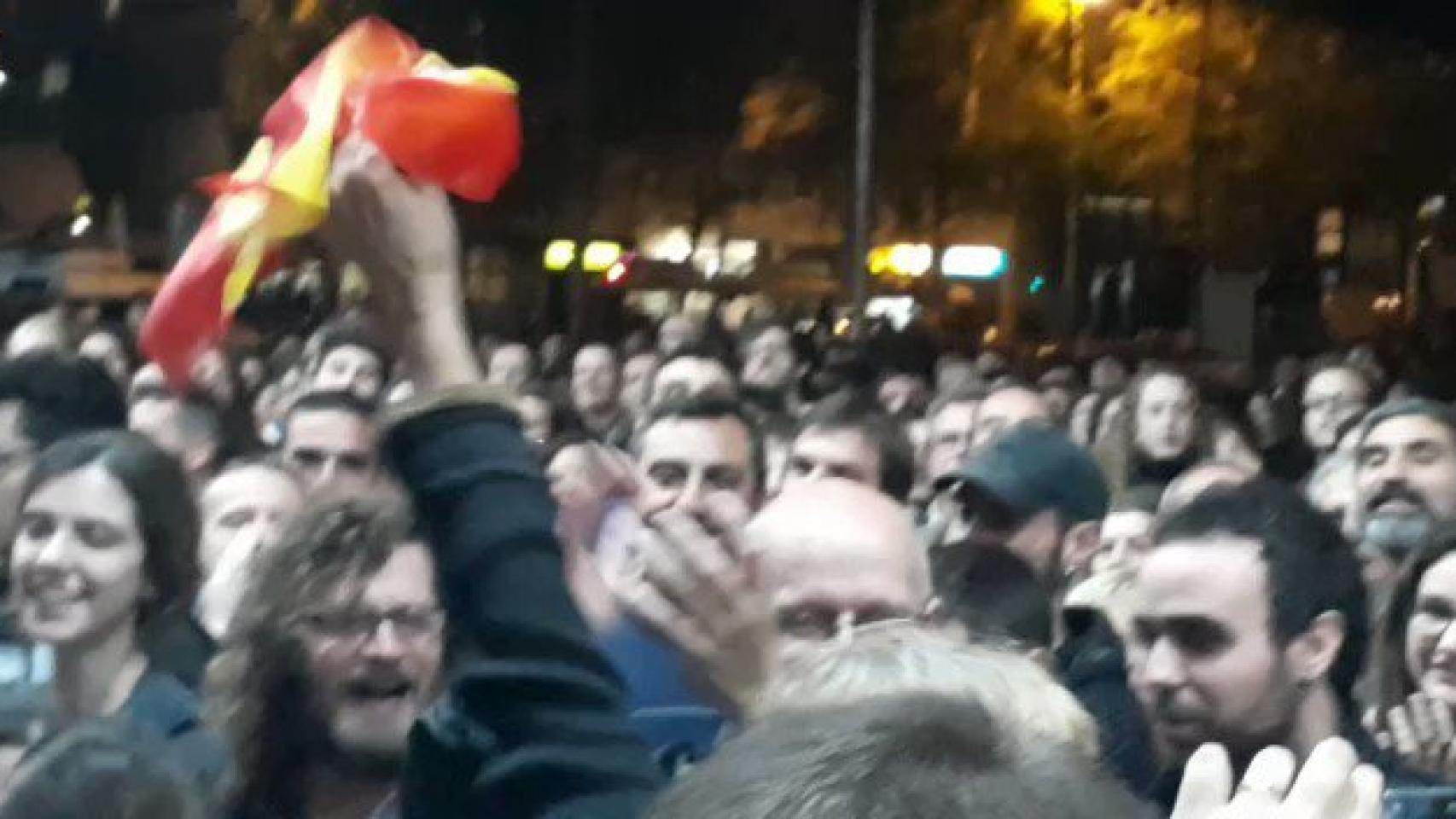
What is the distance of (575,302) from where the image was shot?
2305 cm

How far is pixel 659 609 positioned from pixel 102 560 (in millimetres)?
2060

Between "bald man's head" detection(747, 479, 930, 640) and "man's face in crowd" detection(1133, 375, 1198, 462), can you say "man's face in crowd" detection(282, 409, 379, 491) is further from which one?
"man's face in crowd" detection(1133, 375, 1198, 462)

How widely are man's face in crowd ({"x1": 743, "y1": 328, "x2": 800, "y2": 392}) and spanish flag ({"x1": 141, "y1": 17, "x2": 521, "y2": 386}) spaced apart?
779cm

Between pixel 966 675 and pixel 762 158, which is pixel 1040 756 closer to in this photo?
pixel 966 675

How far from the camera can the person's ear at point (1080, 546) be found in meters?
5.61

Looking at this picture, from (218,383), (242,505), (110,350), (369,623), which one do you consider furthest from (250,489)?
(110,350)

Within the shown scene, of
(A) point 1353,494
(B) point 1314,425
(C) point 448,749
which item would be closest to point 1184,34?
(B) point 1314,425

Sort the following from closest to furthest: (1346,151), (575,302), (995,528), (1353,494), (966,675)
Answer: (966,675), (995,528), (1353,494), (575,302), (1346,151)

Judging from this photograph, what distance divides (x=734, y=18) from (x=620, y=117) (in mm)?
1613

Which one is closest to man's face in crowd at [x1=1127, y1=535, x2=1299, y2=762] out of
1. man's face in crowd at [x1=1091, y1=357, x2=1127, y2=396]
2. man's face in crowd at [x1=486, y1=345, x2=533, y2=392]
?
man's face in crowd at [x1=486, y1=345, x2=533, y2=392]

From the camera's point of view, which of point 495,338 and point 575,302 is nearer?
point 495,338

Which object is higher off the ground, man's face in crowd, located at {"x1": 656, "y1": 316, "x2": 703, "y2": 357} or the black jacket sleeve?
Answer: the black jacket sleeve

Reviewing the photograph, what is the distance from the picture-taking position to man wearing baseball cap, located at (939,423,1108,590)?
218 inches

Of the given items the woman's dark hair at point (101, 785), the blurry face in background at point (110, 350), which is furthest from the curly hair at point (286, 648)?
the blurry face in background at point (110, 350)
